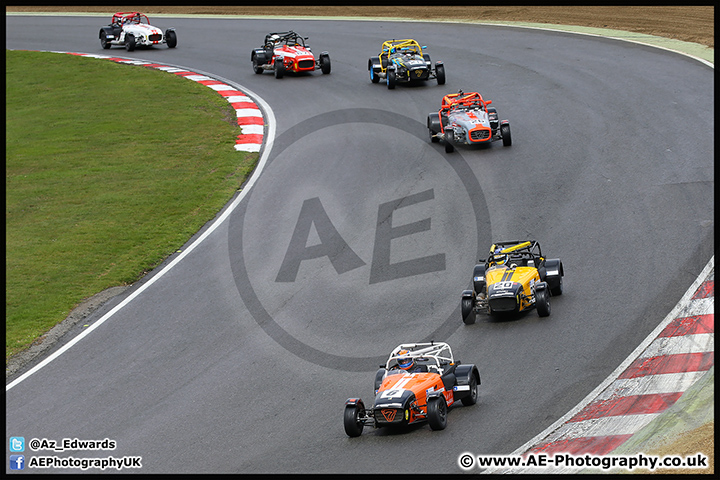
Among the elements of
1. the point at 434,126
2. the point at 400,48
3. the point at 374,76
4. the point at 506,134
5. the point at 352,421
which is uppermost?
the point at 400,48

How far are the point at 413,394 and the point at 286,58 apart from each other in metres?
22.2

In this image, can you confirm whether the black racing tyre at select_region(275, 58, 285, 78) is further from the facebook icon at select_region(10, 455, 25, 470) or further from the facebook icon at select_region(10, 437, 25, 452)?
the facebook icon at select_region(10, 455, 25, 470)

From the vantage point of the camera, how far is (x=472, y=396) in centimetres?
1152

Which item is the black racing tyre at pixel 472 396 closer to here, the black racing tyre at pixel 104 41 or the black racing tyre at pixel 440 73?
the black racing tyre at pixel 440 73

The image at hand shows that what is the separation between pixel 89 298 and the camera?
16.8 metres

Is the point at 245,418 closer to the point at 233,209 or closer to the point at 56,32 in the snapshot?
the point at 233,209

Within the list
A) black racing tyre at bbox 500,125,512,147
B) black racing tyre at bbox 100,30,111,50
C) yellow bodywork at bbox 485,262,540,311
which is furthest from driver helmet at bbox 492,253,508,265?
black racing tyre at bbox 100,30,111,50

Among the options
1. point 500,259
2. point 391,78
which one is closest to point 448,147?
point 391,78

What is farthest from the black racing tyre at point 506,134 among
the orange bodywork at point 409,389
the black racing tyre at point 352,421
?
the black racing tyre at point 352,421

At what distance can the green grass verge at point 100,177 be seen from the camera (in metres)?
17.5

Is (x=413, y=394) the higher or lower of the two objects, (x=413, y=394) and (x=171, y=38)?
the lower

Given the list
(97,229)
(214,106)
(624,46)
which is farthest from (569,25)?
(97,229)

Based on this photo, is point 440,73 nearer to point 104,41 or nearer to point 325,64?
point 325,64
